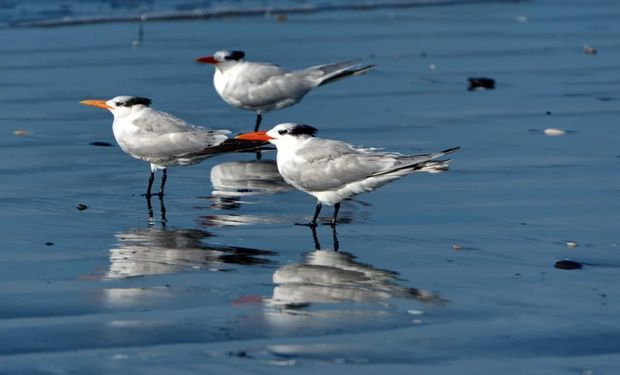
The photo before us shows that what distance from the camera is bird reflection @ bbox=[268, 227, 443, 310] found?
6.99 m

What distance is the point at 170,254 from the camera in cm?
803

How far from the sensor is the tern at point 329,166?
891 cm

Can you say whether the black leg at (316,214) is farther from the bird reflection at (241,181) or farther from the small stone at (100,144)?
the small stone at (100,144)

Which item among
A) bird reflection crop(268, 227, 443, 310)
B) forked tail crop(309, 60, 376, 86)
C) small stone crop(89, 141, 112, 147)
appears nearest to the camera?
bird reflection crop(268, 227, 443, 310)

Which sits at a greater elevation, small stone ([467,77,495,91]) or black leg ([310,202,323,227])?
small stone ([467,77,495,91])

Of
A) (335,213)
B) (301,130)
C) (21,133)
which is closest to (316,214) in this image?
(335,213)

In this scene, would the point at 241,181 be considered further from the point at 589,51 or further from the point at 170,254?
the point at 589,51

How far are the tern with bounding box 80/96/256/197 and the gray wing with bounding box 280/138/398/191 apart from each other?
3.08ft

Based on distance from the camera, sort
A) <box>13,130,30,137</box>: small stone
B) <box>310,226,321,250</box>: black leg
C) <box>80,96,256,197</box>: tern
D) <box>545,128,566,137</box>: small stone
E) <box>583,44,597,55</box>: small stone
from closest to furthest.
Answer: <box>310,226,321,250</box>: black leg → <box>80,96,256,197</box>: tern → <box>13,130,30,137</box>: small stone → <box>545,128,566,137</box>: small stone → <box>583,44,597,55</box>: small stone

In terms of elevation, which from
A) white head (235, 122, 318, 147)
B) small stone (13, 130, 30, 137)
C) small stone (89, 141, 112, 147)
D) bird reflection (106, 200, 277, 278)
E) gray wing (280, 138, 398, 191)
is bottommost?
small stone (13, 130, 30, 137)

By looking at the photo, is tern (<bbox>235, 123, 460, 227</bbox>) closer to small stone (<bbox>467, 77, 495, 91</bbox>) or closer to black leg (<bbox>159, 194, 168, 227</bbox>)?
black leg (<bbox>159, 194, 168, 227</bbox>)

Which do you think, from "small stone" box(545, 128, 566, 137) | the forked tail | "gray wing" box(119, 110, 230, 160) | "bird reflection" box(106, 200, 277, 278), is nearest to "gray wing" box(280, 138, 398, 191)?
"bird reflection" box(106, 200, 277, 278)

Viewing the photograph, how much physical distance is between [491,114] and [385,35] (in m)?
5.45

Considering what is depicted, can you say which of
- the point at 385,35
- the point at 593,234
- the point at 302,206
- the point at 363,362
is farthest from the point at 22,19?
the point at 363,362
